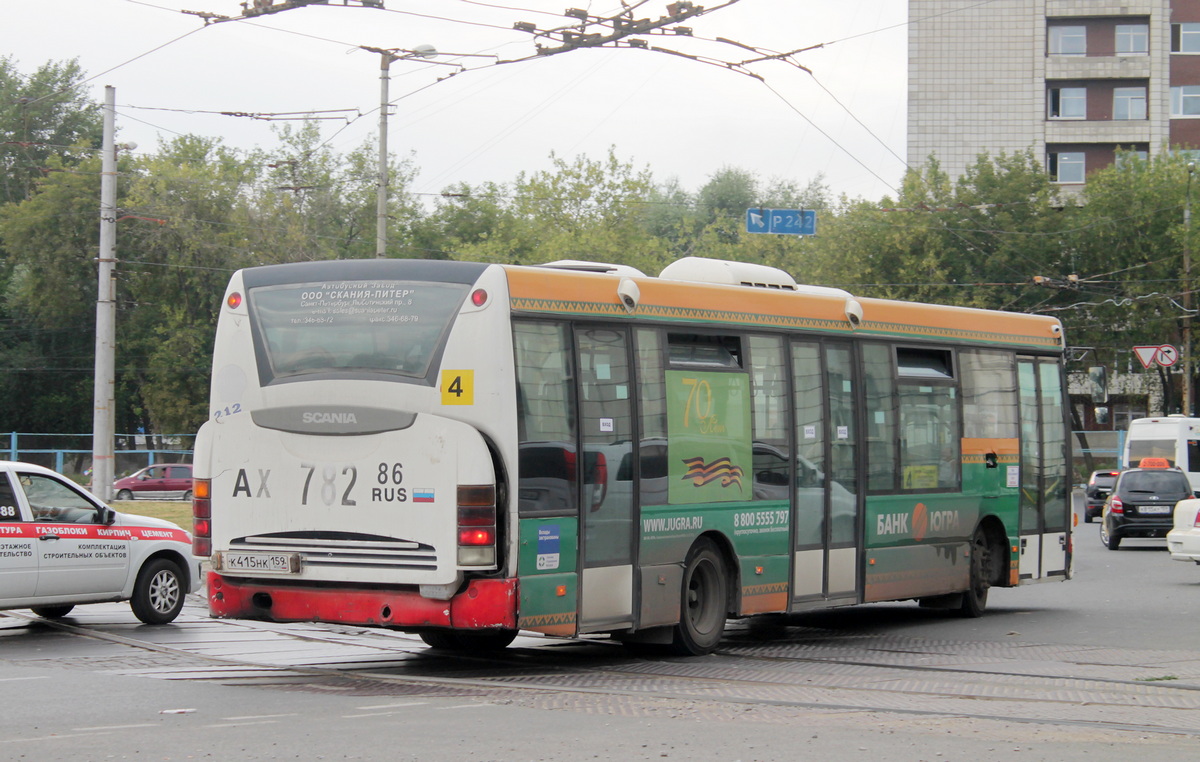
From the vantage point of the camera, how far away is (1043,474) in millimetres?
17297

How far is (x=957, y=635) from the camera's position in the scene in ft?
48.5

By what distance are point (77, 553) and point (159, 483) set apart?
36541mm

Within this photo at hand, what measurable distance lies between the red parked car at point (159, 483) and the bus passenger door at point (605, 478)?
39.9 m

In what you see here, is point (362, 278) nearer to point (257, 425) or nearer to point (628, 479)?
point (257, 425)

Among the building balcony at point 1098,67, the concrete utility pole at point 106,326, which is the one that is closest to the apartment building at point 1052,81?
the building balcony at point 1098,67

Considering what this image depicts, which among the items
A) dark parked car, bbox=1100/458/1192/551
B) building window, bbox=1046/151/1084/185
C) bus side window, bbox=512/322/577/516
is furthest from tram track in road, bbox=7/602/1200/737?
building window, bbox=1046/151/1084/185

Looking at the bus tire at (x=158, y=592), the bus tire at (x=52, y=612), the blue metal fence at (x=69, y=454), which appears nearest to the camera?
the bus tire at (x=158, y=592)

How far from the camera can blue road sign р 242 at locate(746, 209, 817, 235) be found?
28.4m

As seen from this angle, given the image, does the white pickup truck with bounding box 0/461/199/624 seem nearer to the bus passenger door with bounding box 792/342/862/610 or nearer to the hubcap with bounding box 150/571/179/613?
the hubcap with bounding box 150/571/179/613

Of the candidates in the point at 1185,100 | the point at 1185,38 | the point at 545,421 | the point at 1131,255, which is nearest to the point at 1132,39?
the point at 1185,38

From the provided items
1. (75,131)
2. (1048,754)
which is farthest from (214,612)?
(75,131)

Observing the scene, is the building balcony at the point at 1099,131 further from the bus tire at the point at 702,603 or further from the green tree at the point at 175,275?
the bus tire at the point at 702,603

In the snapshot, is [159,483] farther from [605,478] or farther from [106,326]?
[605,478]

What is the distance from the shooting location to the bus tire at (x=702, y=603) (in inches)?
484
